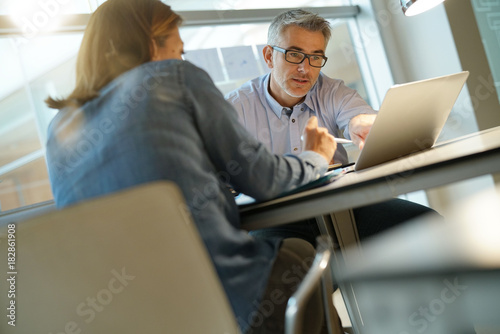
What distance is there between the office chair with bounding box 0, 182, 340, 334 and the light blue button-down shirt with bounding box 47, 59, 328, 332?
187 mm

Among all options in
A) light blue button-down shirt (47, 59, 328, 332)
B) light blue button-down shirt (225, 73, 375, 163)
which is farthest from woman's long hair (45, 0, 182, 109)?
light blue button-down shirt (225, 73, 375, 163)

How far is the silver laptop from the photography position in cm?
133

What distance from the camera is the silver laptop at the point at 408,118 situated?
1326mm

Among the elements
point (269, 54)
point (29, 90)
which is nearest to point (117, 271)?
point (269, 54)

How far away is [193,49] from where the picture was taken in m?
3.28

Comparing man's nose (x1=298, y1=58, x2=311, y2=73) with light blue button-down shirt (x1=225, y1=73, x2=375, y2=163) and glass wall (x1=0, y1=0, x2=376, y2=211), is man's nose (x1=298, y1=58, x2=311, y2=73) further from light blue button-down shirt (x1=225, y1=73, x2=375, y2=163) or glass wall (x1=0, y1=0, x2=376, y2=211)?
glass wall (x1=0, y1=0, x2=376, y2=211)

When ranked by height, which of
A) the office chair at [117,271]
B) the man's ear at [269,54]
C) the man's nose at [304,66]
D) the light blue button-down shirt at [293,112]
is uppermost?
the man's ear at [269,54]

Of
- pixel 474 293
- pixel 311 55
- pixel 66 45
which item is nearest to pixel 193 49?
pixel 66 45

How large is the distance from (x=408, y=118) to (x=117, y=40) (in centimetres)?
81

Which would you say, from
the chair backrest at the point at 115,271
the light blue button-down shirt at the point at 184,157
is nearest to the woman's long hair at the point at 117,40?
the light blue button-down shirt at the point at 184,157

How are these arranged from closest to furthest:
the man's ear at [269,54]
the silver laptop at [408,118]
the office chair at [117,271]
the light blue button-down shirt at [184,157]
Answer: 1. the office chair at [117,271]
2. the light blue button-down shirt at [184,157]
3. the silver laptop at [408,118]
4. the man's ear at [269,54]

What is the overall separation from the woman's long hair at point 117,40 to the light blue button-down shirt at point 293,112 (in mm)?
1127

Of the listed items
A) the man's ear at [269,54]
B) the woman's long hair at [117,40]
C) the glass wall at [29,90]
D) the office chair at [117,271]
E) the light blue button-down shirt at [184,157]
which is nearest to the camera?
the office chair at [117,271]

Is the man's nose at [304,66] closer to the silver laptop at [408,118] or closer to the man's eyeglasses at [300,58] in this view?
the man's eyeglasses at [300,58]
